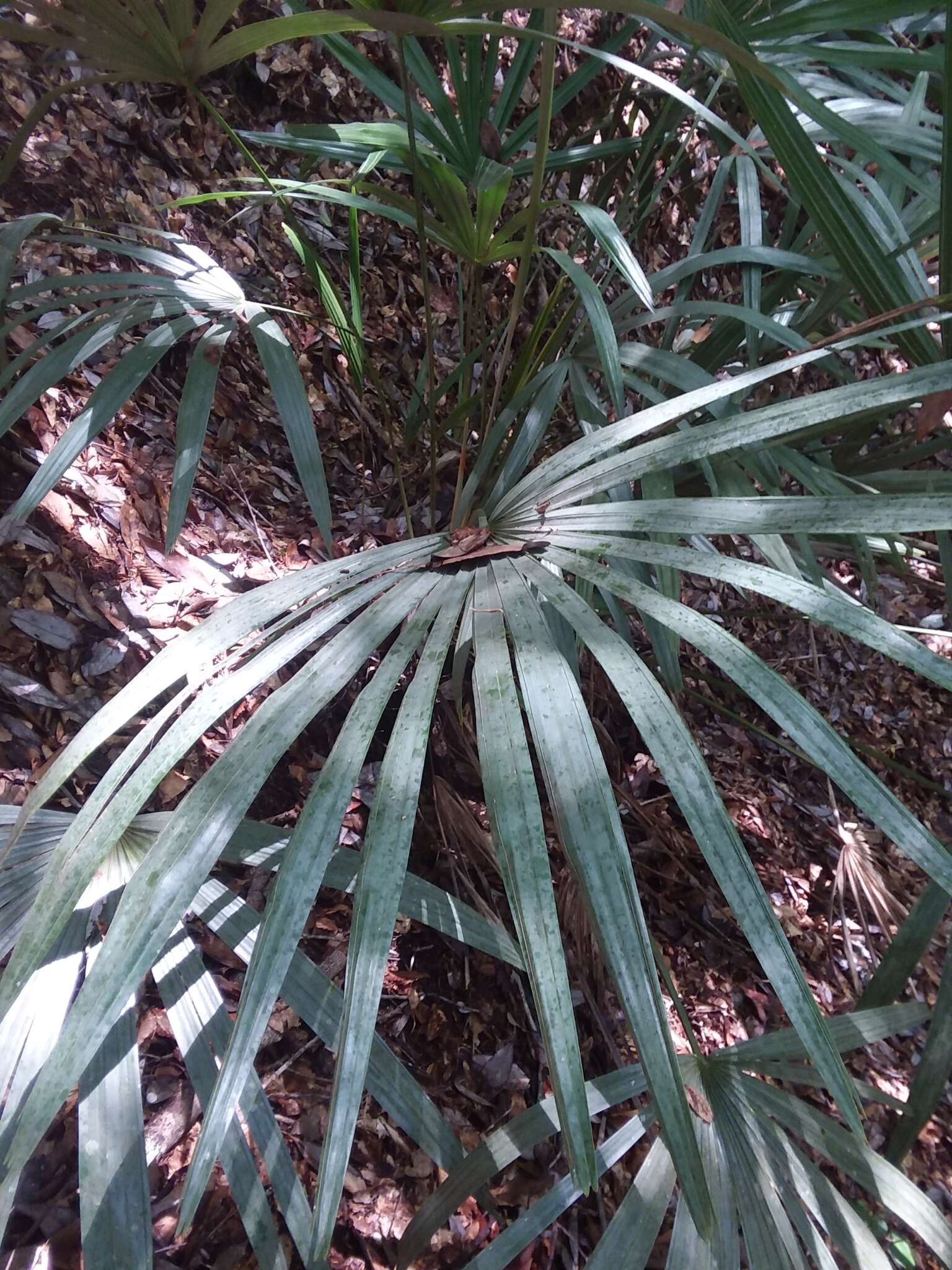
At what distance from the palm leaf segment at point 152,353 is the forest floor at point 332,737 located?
0.14 m

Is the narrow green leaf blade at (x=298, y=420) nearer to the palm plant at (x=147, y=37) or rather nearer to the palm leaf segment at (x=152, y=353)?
the palm leaf segment at (x=152, y=353)

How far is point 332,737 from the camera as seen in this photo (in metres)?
0.96

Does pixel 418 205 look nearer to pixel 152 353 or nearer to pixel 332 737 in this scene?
pixel 152 353

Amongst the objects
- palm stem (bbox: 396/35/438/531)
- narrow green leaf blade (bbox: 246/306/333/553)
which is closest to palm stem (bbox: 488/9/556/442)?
palm stem (bbox: 396/35/438/531)

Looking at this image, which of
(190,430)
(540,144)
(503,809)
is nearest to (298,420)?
(190,430)

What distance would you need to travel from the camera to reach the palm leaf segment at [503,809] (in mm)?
314

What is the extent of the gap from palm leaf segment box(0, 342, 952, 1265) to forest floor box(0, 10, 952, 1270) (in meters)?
0.29

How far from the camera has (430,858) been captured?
94cm

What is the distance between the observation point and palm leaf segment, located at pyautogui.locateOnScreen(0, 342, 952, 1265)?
0.31 metres

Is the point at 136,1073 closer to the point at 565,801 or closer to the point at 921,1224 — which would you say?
the point at 565,801

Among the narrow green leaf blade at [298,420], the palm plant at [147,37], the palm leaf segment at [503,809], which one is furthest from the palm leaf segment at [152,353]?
the palm leaf segment at [503,809]

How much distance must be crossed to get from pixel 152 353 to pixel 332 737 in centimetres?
50

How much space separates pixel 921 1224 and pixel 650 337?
1.60m

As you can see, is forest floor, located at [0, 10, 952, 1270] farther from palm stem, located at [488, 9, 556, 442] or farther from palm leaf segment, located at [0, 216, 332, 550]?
palm stem, located at [488, 9, 556, 442]
